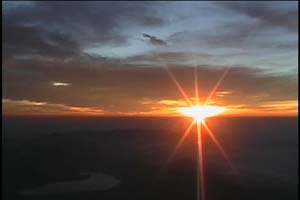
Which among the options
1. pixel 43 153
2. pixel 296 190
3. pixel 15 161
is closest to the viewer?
pixel 296 190

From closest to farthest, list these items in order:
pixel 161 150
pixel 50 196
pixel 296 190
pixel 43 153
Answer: pixel 50 196
pixel 296 190
pixel 43 153
pixel 161 150

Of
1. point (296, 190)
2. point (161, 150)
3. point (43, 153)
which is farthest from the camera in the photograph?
point (161, 150)

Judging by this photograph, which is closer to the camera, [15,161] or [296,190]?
[296,190]

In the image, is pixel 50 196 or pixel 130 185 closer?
pixel 50 196

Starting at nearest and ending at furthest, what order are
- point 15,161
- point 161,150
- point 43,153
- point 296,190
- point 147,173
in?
point 296,190 < point 147,173 < point 15,161 < point 43,153 < point 161,150

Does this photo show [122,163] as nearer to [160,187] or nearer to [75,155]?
[75,155]

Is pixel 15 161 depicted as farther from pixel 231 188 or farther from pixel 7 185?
pixel 231 188

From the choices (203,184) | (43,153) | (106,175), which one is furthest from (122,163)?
(203,184)

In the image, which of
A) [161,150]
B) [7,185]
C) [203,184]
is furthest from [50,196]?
[161,150]
